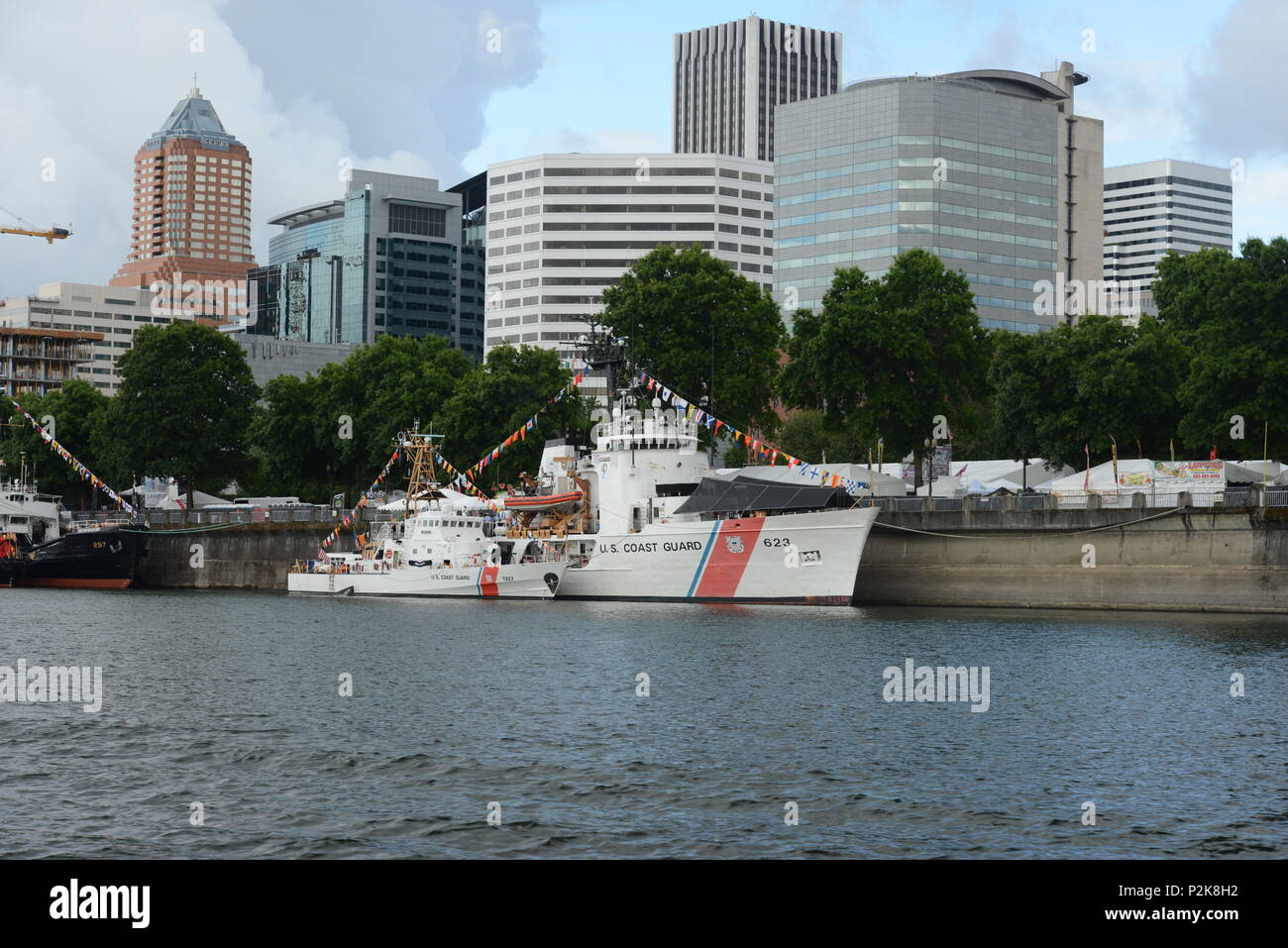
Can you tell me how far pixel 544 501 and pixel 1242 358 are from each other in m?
36.9

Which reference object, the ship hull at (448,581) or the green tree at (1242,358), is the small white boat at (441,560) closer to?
the ship hull at (448,581)

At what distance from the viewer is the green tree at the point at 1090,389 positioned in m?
78.5

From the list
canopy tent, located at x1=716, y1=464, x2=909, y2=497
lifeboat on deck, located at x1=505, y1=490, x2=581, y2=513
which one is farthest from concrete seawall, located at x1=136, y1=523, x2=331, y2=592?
canopy tent, located at x1=716, y1=464, x2=909, y2=497

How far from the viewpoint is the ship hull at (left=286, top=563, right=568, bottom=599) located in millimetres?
74312

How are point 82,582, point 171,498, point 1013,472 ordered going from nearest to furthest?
point 1013,472 < point 82,582 < point 171,498

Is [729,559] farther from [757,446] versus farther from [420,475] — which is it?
[420,475]

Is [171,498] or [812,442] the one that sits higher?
[812,442]

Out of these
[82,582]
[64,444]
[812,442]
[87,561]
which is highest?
[812,442]

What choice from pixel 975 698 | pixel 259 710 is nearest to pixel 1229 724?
pixel 975 698

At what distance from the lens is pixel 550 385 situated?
98.0 meters

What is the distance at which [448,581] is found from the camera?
77938 mm

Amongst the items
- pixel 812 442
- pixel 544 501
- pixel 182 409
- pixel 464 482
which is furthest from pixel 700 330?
pixel 182 409

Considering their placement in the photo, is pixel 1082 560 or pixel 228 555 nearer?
pixel 1082 560
